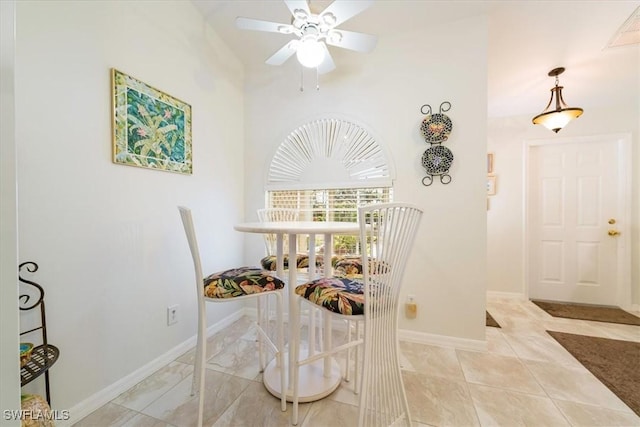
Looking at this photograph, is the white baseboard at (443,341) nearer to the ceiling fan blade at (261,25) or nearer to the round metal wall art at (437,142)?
the round metal wall art at (437,142)

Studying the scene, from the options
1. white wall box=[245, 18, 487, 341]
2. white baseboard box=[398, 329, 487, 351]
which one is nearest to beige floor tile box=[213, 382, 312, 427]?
white baseboard box=[398, 329, 487, 351]

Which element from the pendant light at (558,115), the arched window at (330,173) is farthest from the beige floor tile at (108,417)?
the pendant light at (558,115)

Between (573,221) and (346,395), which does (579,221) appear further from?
(346,395)

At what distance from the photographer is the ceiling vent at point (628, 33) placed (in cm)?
178

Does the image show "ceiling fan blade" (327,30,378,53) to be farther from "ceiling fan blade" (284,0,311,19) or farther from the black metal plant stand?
the black metal plant stand

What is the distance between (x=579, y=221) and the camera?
308 cm

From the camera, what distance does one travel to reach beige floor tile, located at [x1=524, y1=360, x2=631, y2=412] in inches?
56.5

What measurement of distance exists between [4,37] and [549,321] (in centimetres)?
391

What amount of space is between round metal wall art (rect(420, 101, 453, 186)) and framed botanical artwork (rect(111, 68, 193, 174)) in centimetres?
193

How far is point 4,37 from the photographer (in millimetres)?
562

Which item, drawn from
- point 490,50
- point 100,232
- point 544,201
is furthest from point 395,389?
point 544,201

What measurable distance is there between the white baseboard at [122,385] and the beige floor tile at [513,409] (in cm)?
199

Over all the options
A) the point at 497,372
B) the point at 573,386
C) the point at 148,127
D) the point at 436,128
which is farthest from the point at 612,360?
the point at 148,127

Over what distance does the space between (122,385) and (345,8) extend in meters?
2.55
